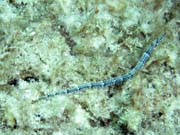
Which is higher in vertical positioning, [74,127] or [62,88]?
[62,88]

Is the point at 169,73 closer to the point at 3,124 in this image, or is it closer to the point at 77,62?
the point at 77,62

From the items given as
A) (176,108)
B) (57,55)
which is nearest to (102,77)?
(57,55)

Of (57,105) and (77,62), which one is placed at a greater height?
(77,62)

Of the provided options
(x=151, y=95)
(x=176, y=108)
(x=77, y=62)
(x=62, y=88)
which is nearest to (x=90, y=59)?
(x=77, y=62)

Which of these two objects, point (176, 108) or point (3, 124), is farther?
point (176, 108)

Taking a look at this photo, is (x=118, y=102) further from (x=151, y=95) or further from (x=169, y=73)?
(x=169, y=73)

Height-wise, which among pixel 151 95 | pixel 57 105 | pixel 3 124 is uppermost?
pixel 151 95
